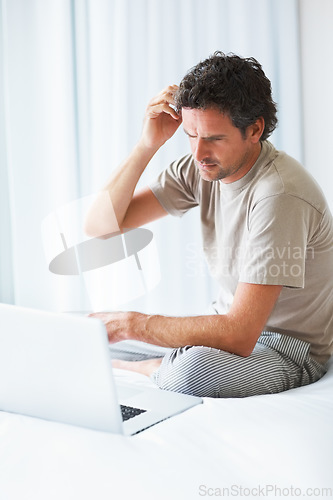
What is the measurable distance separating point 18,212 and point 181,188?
49.6 inches

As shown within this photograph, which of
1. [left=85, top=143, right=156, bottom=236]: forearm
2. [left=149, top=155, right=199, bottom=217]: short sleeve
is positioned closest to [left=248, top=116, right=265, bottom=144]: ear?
[left=149, top=155, right=199, bottom=217]: short sleeve

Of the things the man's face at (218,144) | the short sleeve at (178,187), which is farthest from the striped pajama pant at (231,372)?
the short sleeve at (178,187)

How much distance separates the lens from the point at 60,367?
1.11 meters

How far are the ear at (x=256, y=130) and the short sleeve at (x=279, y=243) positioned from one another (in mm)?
222

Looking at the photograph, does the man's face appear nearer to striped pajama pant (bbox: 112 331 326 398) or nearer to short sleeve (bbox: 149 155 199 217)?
short sleeve (bbox: 149 155 199 217)

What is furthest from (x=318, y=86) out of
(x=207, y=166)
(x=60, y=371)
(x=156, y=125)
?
(x=60, y=371)

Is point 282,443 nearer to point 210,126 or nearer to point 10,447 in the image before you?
point 10,447

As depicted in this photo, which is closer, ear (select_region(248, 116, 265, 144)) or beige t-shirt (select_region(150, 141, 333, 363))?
beige t-shirt (select_region(150, 141, 333, 363))

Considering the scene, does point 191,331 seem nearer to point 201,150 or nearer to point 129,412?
point 129,412

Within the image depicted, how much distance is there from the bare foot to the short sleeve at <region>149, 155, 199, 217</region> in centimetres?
53

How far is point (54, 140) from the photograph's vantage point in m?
2.98

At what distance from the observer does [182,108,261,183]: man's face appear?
1.60m

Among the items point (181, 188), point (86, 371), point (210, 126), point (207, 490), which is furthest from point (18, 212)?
point (207, 490)

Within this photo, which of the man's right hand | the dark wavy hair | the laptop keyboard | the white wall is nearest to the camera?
the laptop keyboard
